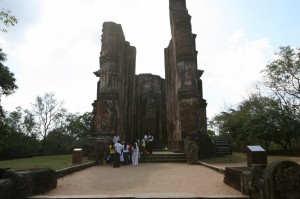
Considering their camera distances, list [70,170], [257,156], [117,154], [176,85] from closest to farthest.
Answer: [257,156], [70,170], [117,154], [176,85]

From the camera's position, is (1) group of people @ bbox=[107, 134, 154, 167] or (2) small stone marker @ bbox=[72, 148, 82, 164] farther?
(1) group of people @ bbox=[107, 134, 154, 167]

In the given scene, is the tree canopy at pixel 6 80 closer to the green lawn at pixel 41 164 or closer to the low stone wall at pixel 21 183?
the green lawn at pixel 41 164

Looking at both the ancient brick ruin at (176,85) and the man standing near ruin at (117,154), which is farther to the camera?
the ancient brick ruin at (176,85)

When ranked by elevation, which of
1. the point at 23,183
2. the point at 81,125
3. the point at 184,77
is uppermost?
the point at 184,77

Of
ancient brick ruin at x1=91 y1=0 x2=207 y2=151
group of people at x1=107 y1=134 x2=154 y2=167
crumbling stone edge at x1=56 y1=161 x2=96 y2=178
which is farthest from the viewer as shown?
ancient brick ruin at x1=91 y1=0 x2=207 y2=151

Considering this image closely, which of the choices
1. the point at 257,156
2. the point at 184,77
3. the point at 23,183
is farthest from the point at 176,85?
the point at 23,183

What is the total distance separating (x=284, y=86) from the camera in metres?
24.8

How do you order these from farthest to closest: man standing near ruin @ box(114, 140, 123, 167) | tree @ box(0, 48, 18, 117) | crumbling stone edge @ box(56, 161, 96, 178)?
tree @ box(0, 48, 18, 117)
man standing near ruin @ box(114, 140, 123, 167)
crumbling stone edge @ box(56, 161, 96, 178)

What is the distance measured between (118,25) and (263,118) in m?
13.3

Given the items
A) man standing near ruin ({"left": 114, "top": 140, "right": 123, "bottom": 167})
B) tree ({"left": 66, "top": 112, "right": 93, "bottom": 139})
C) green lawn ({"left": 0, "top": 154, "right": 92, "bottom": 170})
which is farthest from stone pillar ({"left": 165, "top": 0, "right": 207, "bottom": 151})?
tree ({"left": 66, "top": 112, "right": 93, "bottom": 139})

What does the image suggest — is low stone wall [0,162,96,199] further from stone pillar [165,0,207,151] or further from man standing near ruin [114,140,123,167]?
stone pillar [165,0,207,151]

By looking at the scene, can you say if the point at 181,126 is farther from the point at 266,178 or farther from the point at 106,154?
the point at 266,178

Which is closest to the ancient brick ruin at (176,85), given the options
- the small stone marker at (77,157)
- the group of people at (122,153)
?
the group of people at (122,153)

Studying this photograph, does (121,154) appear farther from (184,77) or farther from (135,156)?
(184,77)
